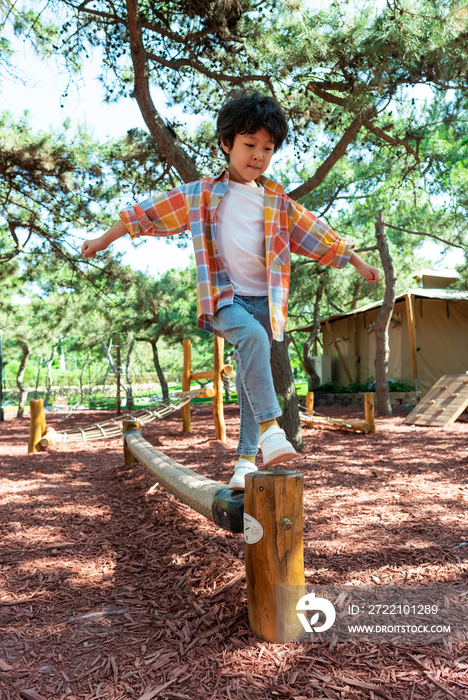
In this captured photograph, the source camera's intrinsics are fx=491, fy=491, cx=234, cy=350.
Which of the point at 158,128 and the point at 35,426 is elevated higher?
the point at 158,128

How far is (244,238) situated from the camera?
6.89ft

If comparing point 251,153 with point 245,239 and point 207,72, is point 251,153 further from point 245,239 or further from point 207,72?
point 207,72

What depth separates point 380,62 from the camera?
4.60 metres

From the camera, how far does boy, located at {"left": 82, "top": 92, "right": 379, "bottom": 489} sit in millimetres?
1929

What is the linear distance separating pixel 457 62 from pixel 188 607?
4.71 m

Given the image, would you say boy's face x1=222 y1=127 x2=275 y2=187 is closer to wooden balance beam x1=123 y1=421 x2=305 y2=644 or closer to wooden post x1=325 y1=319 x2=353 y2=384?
wooden balance beam x1=123 y1=421 x2=305 y2=644

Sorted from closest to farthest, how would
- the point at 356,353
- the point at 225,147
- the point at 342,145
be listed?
the point at 225,147 < the point at 342,145 < the point at 356,353

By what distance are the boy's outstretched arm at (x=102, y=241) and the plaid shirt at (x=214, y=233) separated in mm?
36

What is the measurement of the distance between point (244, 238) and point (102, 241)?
1.96 feet

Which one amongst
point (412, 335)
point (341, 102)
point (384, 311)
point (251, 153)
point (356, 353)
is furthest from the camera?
point (356, 353)

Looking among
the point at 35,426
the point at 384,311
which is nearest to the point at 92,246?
the point at 35,426

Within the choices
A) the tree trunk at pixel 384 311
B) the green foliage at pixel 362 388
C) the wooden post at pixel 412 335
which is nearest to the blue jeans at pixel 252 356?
the tree trunk at pixel 384 311

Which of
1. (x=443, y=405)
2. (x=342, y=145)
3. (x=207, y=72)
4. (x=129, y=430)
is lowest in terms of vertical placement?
(x=443, y=405)

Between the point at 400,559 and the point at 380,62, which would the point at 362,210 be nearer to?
the point at 380,62
